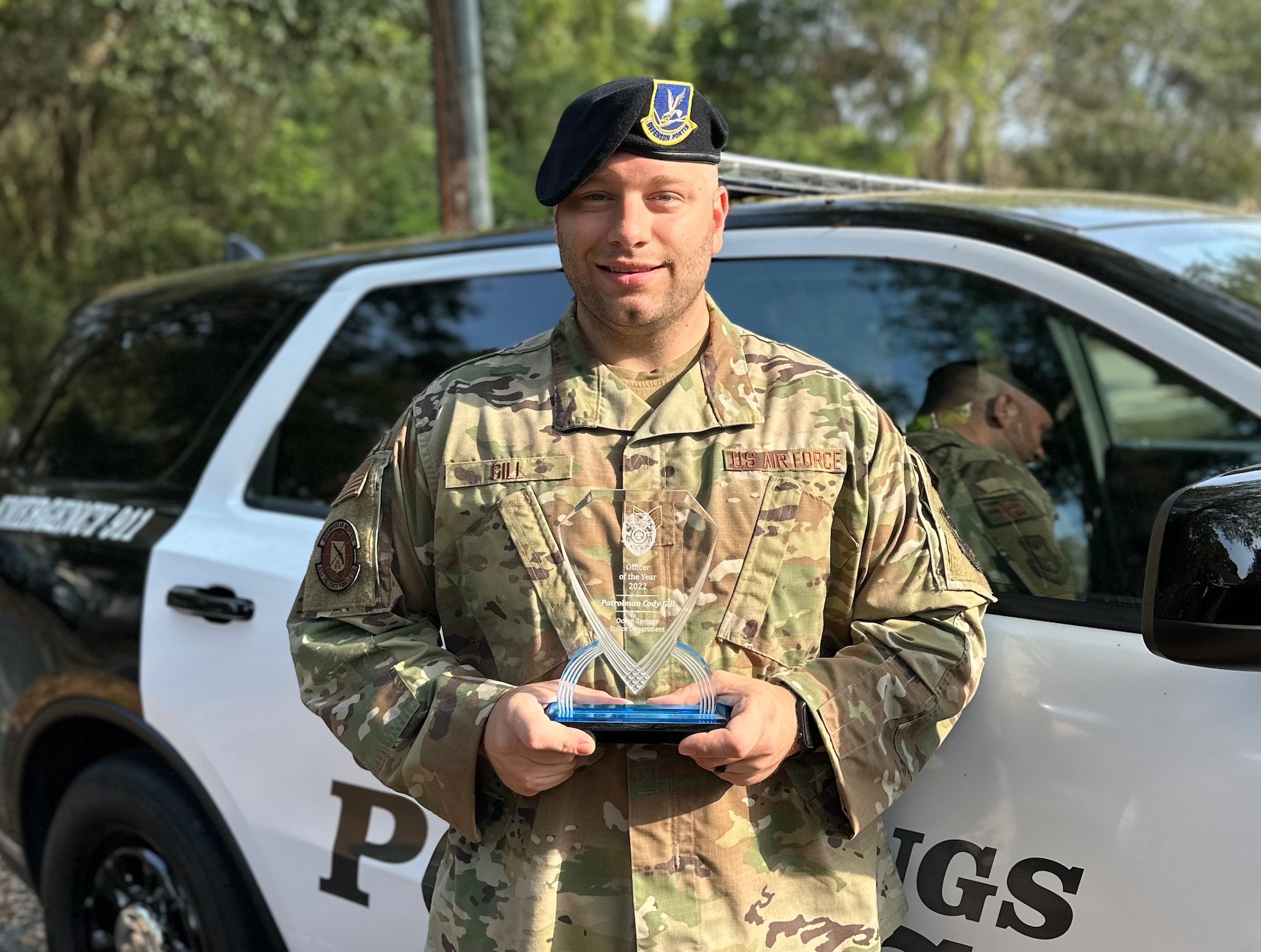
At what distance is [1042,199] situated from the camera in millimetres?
2312

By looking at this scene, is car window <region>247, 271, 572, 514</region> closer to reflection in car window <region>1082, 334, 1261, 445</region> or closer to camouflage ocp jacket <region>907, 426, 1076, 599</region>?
camouflage ocp jacket <region>907, 426, 1076, 599</region>

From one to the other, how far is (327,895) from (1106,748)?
141cm

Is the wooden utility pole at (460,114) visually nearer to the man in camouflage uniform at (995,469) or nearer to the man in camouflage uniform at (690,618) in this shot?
the man in camouflage uniform at (995,469)

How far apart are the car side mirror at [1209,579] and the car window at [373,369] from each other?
4.94ft

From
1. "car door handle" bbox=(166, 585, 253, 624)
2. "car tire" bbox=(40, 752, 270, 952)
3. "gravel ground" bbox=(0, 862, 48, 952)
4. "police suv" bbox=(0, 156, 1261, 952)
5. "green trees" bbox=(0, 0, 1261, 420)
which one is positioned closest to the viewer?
"police suv" bbox=(0, 156, 1261, 952)

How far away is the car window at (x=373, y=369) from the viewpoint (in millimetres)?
2598

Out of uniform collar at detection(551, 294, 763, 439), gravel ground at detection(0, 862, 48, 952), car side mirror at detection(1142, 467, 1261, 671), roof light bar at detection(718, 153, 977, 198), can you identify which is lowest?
gravel ground at detection(0, 862, 48, 952)

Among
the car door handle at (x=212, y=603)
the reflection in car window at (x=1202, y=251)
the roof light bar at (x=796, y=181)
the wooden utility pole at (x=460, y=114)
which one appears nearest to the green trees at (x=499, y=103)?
the wooden utility pole at (x=460, y=114)

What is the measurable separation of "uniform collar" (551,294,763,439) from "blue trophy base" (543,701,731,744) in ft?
1.09

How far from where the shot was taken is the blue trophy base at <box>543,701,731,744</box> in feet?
4.31

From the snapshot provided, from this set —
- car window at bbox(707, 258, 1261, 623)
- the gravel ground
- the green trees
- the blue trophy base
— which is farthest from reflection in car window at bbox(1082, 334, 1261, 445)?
the green trees

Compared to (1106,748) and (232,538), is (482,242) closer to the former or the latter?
(232,538)

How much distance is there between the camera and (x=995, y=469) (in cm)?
201

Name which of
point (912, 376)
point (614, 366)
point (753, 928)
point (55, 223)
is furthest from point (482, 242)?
point (55, 223)
